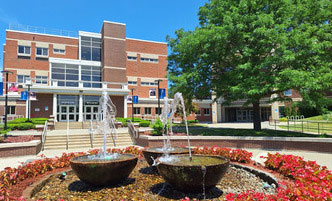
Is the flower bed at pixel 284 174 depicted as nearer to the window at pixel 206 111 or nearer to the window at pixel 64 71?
the window at pixel 64 71

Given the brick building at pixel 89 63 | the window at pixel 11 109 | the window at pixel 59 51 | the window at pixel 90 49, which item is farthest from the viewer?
the window at pixel 90 49

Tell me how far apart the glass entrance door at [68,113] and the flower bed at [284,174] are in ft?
78.2

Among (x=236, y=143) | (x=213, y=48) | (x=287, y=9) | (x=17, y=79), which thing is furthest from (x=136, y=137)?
(x=17, y=79)

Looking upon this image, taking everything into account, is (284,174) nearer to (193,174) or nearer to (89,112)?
(193,174)

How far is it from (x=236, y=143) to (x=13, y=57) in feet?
128

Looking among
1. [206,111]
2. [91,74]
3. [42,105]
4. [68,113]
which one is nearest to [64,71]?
[91,74]

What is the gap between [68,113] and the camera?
29531 millimetres

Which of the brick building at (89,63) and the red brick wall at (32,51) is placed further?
the red brick wall at (32,51)

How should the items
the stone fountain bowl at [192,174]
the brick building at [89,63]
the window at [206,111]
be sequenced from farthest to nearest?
1. the window at [206,111]
2. the brick building at [89,63]
3. the stone fountain bowl at [192,174]

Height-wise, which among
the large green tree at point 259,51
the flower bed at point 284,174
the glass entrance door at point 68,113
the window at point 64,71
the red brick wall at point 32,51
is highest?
the red brick wall at point 32,51

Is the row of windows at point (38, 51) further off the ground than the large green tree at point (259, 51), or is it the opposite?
the row of windows at point (38, 51)

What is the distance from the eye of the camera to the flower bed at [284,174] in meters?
3.81

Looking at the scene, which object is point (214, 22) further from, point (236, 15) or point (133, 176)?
point (133, 176)

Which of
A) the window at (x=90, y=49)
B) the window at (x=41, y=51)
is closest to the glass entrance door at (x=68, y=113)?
the window at (x=90, y=49)
